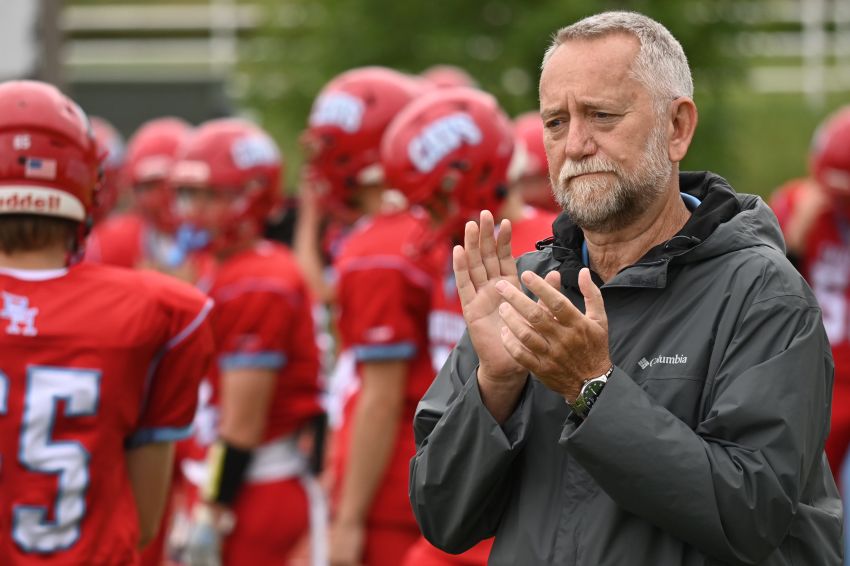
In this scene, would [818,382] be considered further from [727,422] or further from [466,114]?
[466,114]

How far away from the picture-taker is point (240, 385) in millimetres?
5965

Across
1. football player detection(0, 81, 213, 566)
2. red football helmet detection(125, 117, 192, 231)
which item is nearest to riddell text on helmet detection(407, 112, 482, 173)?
football player detection(0, 81, 213, 566)

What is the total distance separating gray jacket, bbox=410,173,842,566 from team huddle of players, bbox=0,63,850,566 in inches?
15.4

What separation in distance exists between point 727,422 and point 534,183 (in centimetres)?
498

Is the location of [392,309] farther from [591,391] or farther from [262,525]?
[591,391]

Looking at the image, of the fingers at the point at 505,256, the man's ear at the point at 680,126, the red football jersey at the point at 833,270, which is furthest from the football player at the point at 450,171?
the red football jersey at the point at 833,270

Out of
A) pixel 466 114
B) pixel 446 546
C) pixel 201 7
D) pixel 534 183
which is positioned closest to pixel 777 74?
pixel 201 7

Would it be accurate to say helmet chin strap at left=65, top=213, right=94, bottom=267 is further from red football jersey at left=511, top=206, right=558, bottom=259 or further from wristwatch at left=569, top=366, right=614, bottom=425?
wristwatch at left=569, top=366, right=614, bottom=425

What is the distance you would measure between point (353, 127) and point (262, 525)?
1929mm

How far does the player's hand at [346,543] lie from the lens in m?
5.55

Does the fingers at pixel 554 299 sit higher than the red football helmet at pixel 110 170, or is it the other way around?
the fingers at pixel 554 299

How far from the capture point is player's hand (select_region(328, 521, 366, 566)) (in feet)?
18.2

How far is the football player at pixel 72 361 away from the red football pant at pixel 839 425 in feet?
13.5

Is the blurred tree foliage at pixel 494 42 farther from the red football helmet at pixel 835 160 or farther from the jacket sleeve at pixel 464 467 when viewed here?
the jacket sleeve at pixel 464 467
